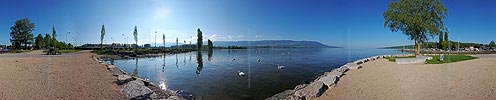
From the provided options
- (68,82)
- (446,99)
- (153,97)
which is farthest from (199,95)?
(446,99)

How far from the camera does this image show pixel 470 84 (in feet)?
34.7

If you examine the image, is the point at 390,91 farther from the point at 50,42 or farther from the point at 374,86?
the point at 50,42

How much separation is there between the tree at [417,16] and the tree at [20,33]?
88.6 m

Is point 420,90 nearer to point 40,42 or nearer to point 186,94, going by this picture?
point 186,94

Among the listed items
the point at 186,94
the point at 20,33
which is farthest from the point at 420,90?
the point at 20,33

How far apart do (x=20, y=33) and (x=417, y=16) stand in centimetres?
9265

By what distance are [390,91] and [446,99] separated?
6.34 ft

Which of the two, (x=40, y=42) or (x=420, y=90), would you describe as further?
(x=40, y=42)

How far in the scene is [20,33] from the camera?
73.9 meters

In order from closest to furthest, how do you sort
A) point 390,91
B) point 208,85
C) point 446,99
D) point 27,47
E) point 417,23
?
point 446,99 < point 390,91 < point 208,85 < point 417,23 < point 27,47

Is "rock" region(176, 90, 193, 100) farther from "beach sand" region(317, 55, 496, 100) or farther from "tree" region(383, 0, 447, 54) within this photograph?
"tree" region(383, 0, 447, 54)

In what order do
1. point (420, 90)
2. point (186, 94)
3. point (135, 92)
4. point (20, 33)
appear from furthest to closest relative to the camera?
1. point (20, 33)
2. point (186, 94)
3. point (135, 92)
4. point (420, 90)

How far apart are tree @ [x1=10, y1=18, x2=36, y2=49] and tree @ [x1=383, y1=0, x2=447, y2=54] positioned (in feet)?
291

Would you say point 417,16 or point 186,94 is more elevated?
point 417,16
